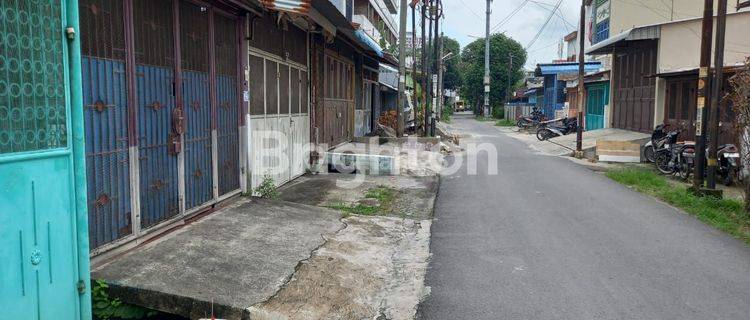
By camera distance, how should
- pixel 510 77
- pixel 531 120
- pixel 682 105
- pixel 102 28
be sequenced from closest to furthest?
pixel 102 28 → pixel 682 105 → pixel 531 120 → pixel 510 77

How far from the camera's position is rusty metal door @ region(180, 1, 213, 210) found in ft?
22.6

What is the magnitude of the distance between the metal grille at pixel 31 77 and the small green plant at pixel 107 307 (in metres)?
1.30

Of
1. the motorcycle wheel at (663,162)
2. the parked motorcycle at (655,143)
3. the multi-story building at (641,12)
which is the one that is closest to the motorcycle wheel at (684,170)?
the motorcycle wheel at (663,162)

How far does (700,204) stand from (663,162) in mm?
5286

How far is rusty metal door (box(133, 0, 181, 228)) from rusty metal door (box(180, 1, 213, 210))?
328mm

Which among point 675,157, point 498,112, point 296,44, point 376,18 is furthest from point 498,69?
point 296,44

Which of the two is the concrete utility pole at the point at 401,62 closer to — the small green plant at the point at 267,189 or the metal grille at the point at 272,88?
the metal grille at the point at 272,88

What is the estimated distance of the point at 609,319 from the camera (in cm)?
485

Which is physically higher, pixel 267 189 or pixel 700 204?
pixel 267 189

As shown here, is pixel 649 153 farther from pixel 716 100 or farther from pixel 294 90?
pixel 294 90

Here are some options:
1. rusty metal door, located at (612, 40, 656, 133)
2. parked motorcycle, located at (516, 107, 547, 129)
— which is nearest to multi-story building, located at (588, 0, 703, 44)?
rusty metal door, located at (612, 40, 656, 133)

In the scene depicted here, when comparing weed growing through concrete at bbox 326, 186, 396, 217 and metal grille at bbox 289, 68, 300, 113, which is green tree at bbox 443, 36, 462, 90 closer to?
metal grille at bbox 289, 68, 300, 113

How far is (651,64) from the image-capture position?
70.9ft

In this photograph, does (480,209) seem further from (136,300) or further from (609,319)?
(136,300)
